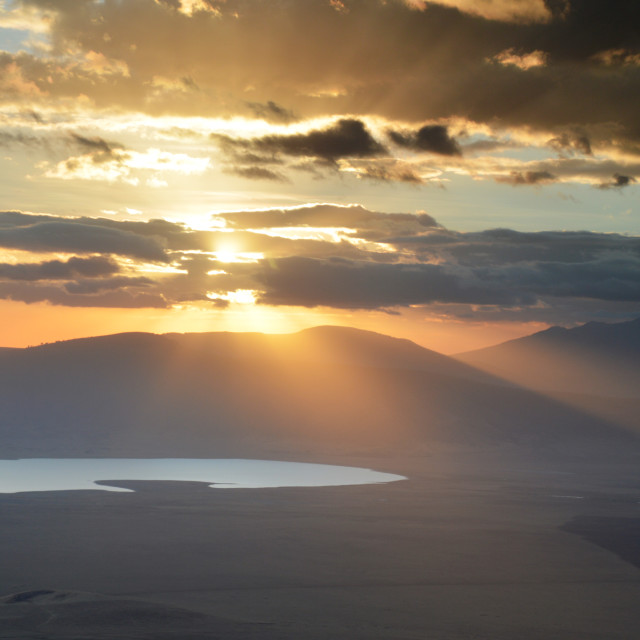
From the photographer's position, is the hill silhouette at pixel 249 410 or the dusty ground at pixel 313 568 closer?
the dusty ground at pixel 313 568

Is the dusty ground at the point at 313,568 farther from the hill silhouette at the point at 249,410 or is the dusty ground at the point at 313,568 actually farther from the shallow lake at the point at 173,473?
the hill silhouette at the point at 249,410

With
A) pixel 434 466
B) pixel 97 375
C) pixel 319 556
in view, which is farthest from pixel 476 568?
pixel 97 375

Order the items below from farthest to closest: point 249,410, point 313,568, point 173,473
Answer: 1. point 249,410
2. point 173,473
3. point 313,568

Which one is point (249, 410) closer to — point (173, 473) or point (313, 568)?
point (173, 473)

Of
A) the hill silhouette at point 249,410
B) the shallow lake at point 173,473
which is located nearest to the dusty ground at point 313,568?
the shallow lake at point 173,473

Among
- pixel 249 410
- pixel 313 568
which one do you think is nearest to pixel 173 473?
pixel 313 568

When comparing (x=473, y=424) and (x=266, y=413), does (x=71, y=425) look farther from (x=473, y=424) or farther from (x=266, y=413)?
(x=473, y=424)
